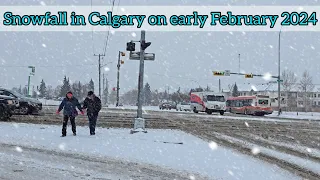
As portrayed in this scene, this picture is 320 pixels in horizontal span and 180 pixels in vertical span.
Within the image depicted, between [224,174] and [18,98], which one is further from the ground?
[18,98]

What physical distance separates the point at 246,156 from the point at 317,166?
75.6 inches

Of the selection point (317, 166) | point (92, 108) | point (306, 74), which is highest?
point (306, 74)

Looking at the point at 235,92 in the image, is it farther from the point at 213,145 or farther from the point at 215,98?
the point at 213,145

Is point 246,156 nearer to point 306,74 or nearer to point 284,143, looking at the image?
point 284,143

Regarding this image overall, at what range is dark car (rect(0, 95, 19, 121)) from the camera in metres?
17.2

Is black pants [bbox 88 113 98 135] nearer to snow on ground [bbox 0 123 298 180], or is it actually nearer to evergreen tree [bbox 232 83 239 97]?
snow on ground [bbox 0 123 298 180]

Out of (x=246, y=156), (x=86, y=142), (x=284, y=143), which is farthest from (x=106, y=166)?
(x=284, y=143)

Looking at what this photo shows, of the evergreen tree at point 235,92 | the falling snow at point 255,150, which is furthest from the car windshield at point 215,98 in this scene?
the evergreen tree at point 235,92

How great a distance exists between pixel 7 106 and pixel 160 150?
415 inches

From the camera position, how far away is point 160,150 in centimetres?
1049

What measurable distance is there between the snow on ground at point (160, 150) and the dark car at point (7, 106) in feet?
11.5

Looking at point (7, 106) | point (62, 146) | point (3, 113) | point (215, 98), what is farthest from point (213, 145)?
point (215, 98)

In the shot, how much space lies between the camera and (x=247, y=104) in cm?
4412

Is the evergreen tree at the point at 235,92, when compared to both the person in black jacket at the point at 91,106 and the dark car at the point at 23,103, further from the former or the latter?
the person in black jacket at the point at 91,106
